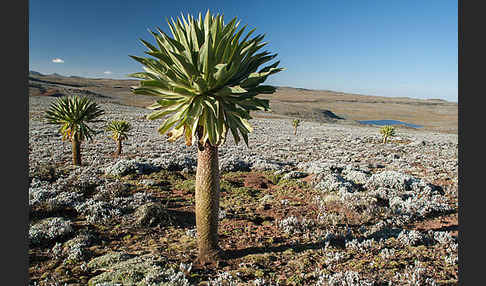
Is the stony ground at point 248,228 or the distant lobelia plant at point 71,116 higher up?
the distant lobelia plant at point 71,116

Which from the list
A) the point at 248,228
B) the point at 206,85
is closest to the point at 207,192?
the point at 206,85

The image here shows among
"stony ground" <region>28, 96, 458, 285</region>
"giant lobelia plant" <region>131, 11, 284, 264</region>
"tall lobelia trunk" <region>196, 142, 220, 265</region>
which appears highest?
"giant lobelia plant" <region>131, 11, 284, 264</region>

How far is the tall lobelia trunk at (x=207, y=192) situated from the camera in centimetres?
541

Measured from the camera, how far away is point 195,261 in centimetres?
596

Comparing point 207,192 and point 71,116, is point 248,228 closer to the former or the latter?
point 207,192

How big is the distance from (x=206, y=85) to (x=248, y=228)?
4943 millimetres

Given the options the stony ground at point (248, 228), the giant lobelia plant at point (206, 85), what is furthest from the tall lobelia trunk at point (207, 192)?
the stony ground at point (248, 228)

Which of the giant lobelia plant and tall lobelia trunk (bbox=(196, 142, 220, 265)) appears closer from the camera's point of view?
the giant lobelia plant

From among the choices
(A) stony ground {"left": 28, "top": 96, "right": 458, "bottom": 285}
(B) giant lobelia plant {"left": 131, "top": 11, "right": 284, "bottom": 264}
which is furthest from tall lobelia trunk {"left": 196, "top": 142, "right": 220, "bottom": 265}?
(A) stony ground {"left": 28, "top": 96, "right": 458, "bottom": 285}

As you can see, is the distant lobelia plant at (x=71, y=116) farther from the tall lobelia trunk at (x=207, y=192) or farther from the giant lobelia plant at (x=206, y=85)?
the tall lobelia trunk at (x=207, y=192)

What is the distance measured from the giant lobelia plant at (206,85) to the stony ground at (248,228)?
5.17 feet

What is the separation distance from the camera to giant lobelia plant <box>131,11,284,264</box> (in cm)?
479

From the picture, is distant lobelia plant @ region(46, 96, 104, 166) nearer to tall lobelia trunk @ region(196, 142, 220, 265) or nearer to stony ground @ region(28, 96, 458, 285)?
stony ground @ region(28, 96, 458, 285)

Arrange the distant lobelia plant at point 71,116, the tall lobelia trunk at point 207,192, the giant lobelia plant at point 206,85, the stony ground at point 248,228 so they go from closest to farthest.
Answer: the giant lobelia plant at point 206,85 → the tall lobelia trunk at point 207,192 → the stony ground at point 248,228 → the distant lobelia plant at point 71,116
